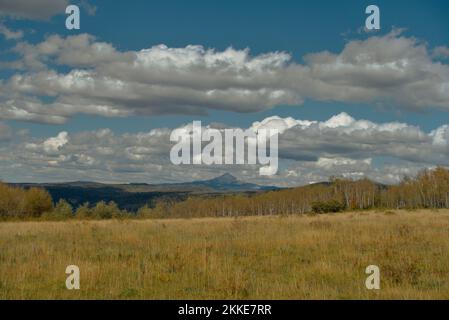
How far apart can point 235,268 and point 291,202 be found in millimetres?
Result: 159153

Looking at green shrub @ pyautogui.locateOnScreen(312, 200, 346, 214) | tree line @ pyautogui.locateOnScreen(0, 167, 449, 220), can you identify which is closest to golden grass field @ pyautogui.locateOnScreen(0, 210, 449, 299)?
tree line @ pyautogui.locateOnScreen(0, 167, 449, 220)

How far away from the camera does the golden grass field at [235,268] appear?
377 inches

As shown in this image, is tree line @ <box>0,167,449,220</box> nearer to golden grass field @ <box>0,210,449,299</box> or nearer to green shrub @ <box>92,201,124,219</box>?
green shrub @ <box>92,201,124,219</box>

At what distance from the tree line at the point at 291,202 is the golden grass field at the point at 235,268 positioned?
5669 cm

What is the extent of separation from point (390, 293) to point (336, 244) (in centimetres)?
734

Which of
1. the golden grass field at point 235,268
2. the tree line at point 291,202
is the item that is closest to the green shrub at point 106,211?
the tree line at point 291,202

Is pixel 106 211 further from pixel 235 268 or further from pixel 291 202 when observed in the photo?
pixel 235 268

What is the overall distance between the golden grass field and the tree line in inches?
2232

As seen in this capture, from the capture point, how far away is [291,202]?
553 ft

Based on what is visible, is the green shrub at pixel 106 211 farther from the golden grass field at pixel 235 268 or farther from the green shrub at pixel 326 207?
the golden grass field at pixel 235 268
